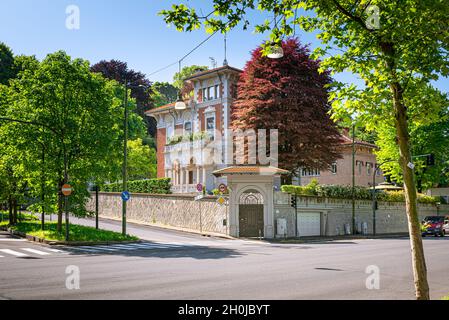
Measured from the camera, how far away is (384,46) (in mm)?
7918

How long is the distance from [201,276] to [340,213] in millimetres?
28035

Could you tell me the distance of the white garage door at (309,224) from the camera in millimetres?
34906

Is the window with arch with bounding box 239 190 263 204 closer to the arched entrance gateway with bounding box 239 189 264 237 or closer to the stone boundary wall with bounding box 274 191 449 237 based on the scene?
the arched entrance gateway with bounding box 239 189 264 237

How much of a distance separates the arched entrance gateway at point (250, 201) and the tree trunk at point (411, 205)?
2364 cm

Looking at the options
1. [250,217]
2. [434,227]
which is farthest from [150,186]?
[434,227]

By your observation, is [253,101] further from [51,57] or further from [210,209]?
[51,57]

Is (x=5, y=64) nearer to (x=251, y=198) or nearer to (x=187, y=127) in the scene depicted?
(x=187, y=127)

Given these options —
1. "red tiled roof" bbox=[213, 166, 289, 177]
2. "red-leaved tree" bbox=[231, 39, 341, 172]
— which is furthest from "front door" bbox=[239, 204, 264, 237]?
"red-leaved tree" bbox=[231, 39, 341, 172]

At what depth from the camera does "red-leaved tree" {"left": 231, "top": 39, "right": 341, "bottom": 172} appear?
126 feet

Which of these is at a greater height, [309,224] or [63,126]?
[63,126]

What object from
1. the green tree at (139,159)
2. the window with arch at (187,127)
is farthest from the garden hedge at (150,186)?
the window with arch at (187,127)

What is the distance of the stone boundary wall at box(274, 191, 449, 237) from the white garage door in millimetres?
335

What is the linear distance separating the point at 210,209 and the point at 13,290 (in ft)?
79.2
